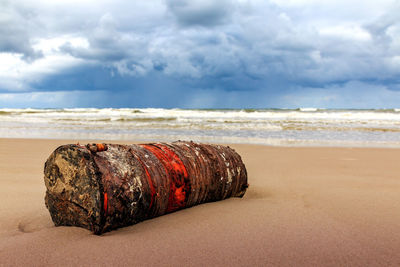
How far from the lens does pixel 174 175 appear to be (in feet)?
9.49

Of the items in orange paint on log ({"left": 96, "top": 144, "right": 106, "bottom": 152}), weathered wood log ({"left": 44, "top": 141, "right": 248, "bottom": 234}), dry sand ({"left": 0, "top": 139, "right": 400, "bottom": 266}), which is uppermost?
orange paint on log ({"left": 96, "top": 144, "right": 106, "bottom": 152})

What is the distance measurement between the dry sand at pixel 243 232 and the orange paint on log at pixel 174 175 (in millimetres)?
121

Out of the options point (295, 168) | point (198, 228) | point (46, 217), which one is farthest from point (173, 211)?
point (295, 168)

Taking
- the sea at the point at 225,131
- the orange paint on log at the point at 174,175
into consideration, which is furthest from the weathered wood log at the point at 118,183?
the sea at the point at 225,131

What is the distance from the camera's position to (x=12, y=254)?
84.7 inches

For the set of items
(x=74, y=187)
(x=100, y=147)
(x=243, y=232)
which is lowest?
(x=243, y=232)

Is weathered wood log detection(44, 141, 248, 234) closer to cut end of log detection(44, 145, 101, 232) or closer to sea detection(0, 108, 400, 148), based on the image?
cut end of log detection(44, 145, 101, 232)

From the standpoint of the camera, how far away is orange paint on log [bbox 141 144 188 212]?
2879 mm

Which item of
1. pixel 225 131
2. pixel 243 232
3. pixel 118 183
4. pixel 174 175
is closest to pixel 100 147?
pixel 118 183

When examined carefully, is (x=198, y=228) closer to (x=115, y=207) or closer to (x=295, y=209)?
(x=115, y=207)

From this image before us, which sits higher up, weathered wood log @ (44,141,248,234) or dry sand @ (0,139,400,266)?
weathered wood log @ (44,141,248,234)

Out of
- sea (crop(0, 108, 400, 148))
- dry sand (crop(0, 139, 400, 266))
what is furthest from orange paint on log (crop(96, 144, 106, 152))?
sea (crop(0, 108, 400, 148))

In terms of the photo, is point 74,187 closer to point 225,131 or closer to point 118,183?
point 118,183

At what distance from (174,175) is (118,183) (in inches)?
23.6
